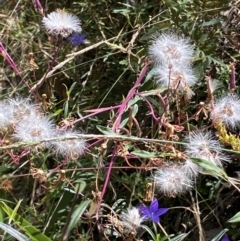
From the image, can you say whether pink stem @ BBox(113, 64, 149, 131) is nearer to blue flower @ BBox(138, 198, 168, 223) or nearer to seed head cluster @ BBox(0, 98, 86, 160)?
seed head cluster @ BBox(0, 98, 86, 160)

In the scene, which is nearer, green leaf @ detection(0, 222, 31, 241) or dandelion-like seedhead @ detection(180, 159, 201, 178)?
green leaf @ detection(0, 222, 31, 241)

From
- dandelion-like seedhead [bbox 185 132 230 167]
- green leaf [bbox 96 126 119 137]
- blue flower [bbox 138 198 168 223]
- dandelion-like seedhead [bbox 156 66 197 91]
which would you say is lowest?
blue flower [bbox 138 198 168 223]

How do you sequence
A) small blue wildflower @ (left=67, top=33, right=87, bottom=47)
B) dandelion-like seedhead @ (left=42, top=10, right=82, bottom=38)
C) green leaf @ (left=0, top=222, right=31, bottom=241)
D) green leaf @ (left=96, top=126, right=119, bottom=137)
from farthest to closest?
1. small blue wildflower @ (left=67, top=33, right=87, bottom=47)
2. dandelion-like seedhead @ (left=42, top=10, right=82, bottom=38)
3. green leaf @ (left=96, top=126, right=119, bottom=137)
4. green leaf @ (left=0, top=222, right=31, bottom=241)

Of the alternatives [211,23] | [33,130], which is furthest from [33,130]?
[211,23]

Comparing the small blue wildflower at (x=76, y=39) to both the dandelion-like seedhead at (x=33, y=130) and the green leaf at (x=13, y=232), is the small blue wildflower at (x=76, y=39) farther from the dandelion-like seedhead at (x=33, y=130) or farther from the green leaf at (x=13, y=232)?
the green leaf at (x=13, y=232)

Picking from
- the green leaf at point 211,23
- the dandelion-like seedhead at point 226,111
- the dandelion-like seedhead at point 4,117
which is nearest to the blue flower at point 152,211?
the dandelion-like seedhead at point 226,111

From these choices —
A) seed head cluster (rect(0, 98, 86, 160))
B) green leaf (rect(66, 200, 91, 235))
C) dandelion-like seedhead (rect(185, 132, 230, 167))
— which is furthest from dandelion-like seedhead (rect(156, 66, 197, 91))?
green leaf (rect(66, 200, 91, 235))

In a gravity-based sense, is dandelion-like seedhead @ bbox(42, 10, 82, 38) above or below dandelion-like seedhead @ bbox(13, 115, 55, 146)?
above

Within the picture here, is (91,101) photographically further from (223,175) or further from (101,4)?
(223,175)
